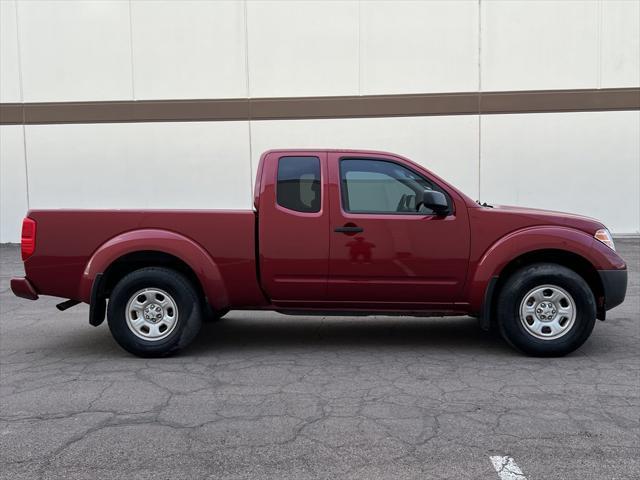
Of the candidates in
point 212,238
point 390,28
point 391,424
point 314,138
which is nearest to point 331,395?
point 391,424

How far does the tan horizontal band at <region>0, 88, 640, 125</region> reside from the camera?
14.5m

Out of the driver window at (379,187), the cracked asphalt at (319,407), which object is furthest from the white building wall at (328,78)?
the driver window at (379,187)

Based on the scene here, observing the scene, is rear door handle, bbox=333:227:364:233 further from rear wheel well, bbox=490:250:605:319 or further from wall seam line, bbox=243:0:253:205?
wall seam line, bbox=243:0:253:205

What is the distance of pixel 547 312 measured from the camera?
18.2 ft

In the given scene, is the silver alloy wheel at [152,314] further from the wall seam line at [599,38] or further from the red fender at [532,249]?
the wall seam line at [599,38]

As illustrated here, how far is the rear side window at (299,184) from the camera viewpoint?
5.72 m

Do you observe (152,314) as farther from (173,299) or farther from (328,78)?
(328,78)

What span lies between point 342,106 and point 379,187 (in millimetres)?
9334

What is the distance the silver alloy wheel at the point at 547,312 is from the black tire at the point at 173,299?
10.0 ft

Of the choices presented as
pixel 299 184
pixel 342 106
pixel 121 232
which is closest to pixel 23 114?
pixel 342 106

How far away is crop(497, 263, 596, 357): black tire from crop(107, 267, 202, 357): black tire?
9.40 feet

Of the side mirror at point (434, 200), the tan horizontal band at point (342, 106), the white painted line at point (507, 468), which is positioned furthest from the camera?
the tan horizontal band at point (342, 106)

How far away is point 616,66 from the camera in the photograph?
14445mm

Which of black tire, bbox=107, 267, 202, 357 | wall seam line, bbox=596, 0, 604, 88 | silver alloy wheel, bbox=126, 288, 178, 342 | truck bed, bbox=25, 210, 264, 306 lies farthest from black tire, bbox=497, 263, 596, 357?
wall seam line, bbox=596, 0, 604, 88
